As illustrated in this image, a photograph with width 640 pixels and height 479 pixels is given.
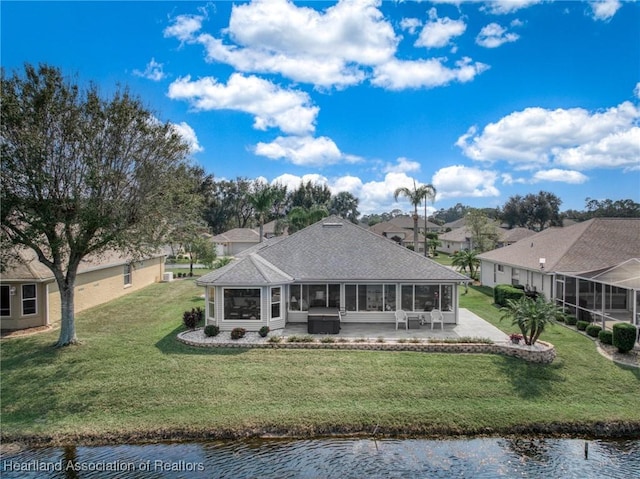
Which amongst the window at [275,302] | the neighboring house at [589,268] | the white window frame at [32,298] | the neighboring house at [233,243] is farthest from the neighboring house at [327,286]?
the neighboring house at [233,243]

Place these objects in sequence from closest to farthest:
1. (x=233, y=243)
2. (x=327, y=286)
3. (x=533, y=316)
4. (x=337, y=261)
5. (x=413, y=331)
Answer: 1. (x=533, y=316)
2. (x=413, y=331)
3. (x=327, y=286)
4. (x=337, y=261)
5. (x=233, y=243)

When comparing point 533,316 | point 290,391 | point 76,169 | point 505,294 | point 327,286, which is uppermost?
point 76,169

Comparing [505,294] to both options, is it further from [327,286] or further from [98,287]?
[98,287]

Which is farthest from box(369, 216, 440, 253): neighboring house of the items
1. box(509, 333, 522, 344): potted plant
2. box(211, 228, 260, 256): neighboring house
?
box(509, 333, 522, 344): potted plant

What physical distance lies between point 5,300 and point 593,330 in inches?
1007

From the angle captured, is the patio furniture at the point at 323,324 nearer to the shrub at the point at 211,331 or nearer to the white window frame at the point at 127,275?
the shrub at the point at 211,331

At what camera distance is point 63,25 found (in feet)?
50.8

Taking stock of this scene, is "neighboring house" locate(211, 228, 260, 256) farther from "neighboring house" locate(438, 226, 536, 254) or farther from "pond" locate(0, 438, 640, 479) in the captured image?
"pond" locate(0, 438, 640, 479)

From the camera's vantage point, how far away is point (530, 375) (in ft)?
45.8

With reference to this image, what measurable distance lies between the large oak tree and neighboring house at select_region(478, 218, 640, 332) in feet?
64.0

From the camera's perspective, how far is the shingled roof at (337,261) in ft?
62.3

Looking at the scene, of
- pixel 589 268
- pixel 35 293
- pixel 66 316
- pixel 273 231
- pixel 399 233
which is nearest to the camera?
pixel 66 316

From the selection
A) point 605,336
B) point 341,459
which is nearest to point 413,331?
point 605,336

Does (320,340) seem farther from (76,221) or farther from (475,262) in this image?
(475,262)
